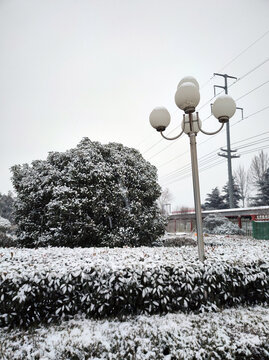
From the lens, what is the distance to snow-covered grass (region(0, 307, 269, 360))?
195 centimetres

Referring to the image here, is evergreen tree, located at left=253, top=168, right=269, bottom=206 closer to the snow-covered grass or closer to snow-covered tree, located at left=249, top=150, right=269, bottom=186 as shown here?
snow-covered tree, located at left=249, top=150, right=269, bottom=186

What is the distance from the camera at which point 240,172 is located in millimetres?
35906

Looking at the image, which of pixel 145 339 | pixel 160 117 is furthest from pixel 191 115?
pixel 145 339

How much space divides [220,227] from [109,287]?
1216cm

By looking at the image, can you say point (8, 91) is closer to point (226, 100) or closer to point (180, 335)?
point (226, 100)

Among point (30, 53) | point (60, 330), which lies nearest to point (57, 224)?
point (60, 330)

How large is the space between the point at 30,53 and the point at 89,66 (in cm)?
393

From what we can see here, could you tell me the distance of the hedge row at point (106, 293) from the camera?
8.43 ft

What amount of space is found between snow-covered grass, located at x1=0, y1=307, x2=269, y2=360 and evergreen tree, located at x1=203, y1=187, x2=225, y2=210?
29789 millimetres

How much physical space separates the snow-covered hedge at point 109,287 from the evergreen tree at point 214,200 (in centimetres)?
2924

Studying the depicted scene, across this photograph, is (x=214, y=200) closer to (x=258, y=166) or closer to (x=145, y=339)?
(x=258, y=166)

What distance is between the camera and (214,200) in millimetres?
31062

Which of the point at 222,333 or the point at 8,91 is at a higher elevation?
the point at 8,91

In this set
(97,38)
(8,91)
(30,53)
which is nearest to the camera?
(30,53)
